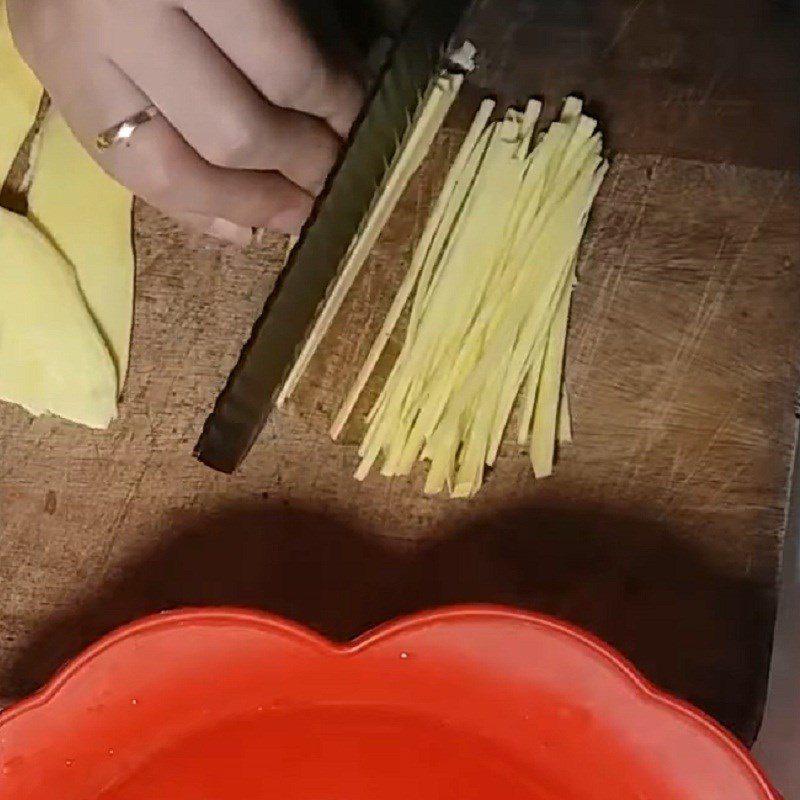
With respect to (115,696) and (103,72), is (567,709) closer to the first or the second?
(115,696)

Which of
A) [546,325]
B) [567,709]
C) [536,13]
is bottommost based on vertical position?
[567,709]

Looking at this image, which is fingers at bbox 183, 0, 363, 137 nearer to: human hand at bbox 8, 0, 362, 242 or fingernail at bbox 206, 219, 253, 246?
human hand at bbox 8, 0, 362, 242

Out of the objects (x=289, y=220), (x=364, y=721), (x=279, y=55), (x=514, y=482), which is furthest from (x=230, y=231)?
(x=364, y=721)

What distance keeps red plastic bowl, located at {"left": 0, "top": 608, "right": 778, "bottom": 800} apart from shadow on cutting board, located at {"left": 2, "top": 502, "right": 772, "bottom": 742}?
0.11 metres

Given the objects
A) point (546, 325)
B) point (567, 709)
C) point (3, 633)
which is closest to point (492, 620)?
point (567, 709)

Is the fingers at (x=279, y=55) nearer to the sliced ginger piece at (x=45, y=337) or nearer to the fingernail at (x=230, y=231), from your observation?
the fingernail at (x=230, y=231)

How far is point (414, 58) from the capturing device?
1015mm

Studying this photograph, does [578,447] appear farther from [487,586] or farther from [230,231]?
[230,231]

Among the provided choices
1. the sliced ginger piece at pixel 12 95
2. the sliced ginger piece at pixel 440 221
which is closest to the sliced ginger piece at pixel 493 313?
the sliced ginger piece at pixel 440 221

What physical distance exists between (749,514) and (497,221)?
329mm

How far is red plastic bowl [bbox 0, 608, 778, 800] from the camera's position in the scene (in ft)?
3.07

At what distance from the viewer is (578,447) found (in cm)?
108

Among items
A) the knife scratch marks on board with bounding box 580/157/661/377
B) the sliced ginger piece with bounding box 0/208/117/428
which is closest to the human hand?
the sliced ginger piece with bounding box 0/208/117/428

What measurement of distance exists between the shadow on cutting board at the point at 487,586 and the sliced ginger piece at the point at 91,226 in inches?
7.3
